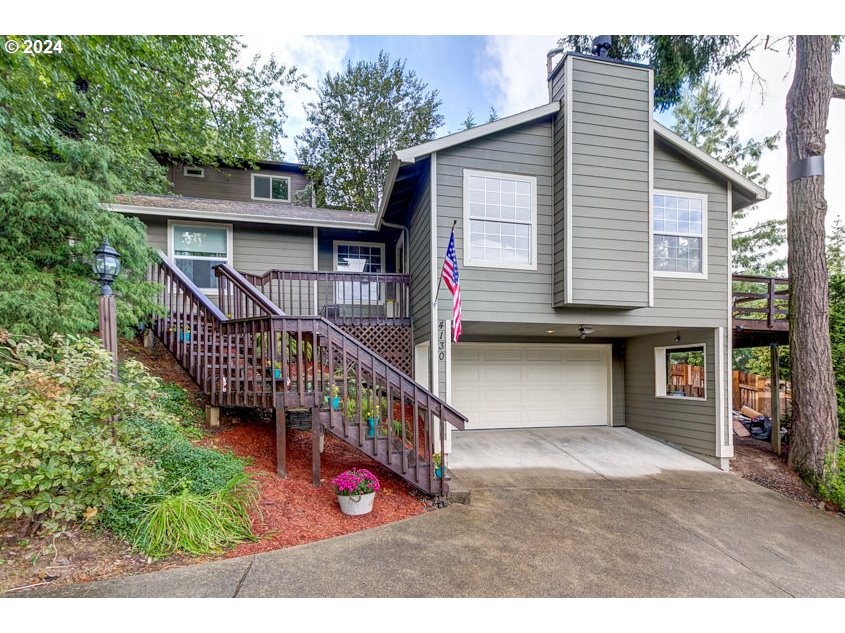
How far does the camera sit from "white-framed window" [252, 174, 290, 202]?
40.1ft

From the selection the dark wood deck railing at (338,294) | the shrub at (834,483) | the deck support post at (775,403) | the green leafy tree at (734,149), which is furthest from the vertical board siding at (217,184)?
the green leafy tree at (734,149)

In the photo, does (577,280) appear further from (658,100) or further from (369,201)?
(369,201)

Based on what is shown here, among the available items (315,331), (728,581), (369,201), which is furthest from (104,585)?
(369,201)

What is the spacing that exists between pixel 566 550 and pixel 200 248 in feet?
27.9

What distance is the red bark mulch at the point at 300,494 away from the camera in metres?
3.37

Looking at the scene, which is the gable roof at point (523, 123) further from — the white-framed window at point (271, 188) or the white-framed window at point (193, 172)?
the white-framed window at point (193, 172)

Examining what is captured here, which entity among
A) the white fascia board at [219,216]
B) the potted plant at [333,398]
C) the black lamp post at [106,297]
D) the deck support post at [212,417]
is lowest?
the deck support post at [212,417]

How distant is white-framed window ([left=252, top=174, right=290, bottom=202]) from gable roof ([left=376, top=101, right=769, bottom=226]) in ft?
22.6

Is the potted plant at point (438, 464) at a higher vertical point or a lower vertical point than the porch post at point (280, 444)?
lower

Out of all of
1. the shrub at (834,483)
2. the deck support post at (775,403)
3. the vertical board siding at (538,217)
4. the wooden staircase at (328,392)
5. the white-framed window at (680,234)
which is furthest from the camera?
the deck support post at (775,403)

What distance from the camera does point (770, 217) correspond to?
626 inches

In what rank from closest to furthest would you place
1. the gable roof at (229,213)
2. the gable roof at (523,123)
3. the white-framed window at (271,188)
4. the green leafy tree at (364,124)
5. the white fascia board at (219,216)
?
the gable roof at (523,123) < the white fascia board at (219,216) < the gable roof at (229,213) < the white-framed window at (271,188) < the green leafy tree at (364,124)

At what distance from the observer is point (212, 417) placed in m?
5.01

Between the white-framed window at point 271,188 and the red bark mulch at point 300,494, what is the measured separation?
29.9 feet
